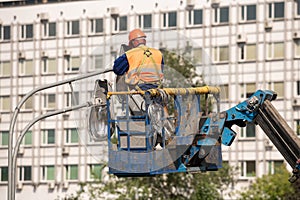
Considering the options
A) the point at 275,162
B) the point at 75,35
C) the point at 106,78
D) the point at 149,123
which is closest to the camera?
the point at 149,123

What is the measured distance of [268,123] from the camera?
16750 mm

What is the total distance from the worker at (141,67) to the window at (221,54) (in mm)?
47247

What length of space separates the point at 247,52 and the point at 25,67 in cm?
1223

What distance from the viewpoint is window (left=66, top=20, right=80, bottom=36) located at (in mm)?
66688

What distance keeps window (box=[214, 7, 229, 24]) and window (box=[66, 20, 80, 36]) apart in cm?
724

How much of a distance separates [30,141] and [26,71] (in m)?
3.63

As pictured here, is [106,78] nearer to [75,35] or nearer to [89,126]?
[89,126]

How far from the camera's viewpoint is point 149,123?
16.2m

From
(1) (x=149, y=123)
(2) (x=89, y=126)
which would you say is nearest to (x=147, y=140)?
(1) (x=149, y=123)

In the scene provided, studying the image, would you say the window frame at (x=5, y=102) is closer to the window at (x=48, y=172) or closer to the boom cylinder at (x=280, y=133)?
the window at (x=48, y=172)

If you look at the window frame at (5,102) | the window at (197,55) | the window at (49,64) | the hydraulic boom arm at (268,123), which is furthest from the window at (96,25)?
the hydraulic boom arm at (268,123)

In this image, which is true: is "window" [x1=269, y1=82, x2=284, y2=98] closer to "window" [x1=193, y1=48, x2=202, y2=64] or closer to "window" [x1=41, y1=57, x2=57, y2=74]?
"window" [x1=41, y1=57, x2=57, y2=74]

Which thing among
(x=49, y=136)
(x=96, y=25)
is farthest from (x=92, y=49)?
(x=49, y=136)

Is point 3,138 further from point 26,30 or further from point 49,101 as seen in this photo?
point 26,30
